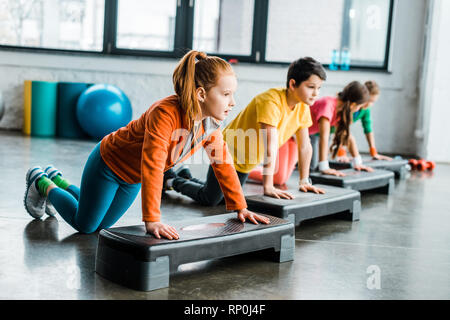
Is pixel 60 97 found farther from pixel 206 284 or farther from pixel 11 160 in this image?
pixel 206 284

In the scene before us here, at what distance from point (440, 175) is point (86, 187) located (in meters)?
3.71

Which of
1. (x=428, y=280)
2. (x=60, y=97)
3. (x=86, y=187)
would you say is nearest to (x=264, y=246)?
(x=428, y=280)

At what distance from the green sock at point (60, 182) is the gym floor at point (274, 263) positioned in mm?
164

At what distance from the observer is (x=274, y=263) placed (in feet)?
6.57

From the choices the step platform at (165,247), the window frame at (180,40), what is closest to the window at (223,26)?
the window frame at (180,40)

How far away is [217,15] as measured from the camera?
6969 mm

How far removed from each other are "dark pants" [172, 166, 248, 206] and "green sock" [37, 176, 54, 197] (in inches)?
36.2

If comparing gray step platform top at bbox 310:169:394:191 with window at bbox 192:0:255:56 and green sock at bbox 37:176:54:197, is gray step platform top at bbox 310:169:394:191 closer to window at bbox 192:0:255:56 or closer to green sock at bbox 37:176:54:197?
green sock at bbox 37:176:54:197

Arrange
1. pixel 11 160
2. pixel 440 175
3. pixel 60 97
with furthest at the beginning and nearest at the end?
1. pixel 60 97
2. pixel 440 175
3. pixel 11 160

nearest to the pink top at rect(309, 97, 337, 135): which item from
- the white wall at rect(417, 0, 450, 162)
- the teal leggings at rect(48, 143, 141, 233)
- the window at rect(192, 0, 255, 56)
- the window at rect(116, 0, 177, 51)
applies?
the teal leggings at rect(48, 143, 141, 233)

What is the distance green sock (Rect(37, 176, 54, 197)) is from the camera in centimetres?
240

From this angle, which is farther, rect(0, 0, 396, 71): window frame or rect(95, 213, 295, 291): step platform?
rect(0, 0, 396, 71): window frame

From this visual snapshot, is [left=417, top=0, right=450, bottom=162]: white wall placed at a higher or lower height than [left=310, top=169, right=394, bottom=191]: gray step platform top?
higher

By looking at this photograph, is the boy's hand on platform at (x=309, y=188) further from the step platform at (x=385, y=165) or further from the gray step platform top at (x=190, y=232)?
the step platform at (x=385, y=165)
